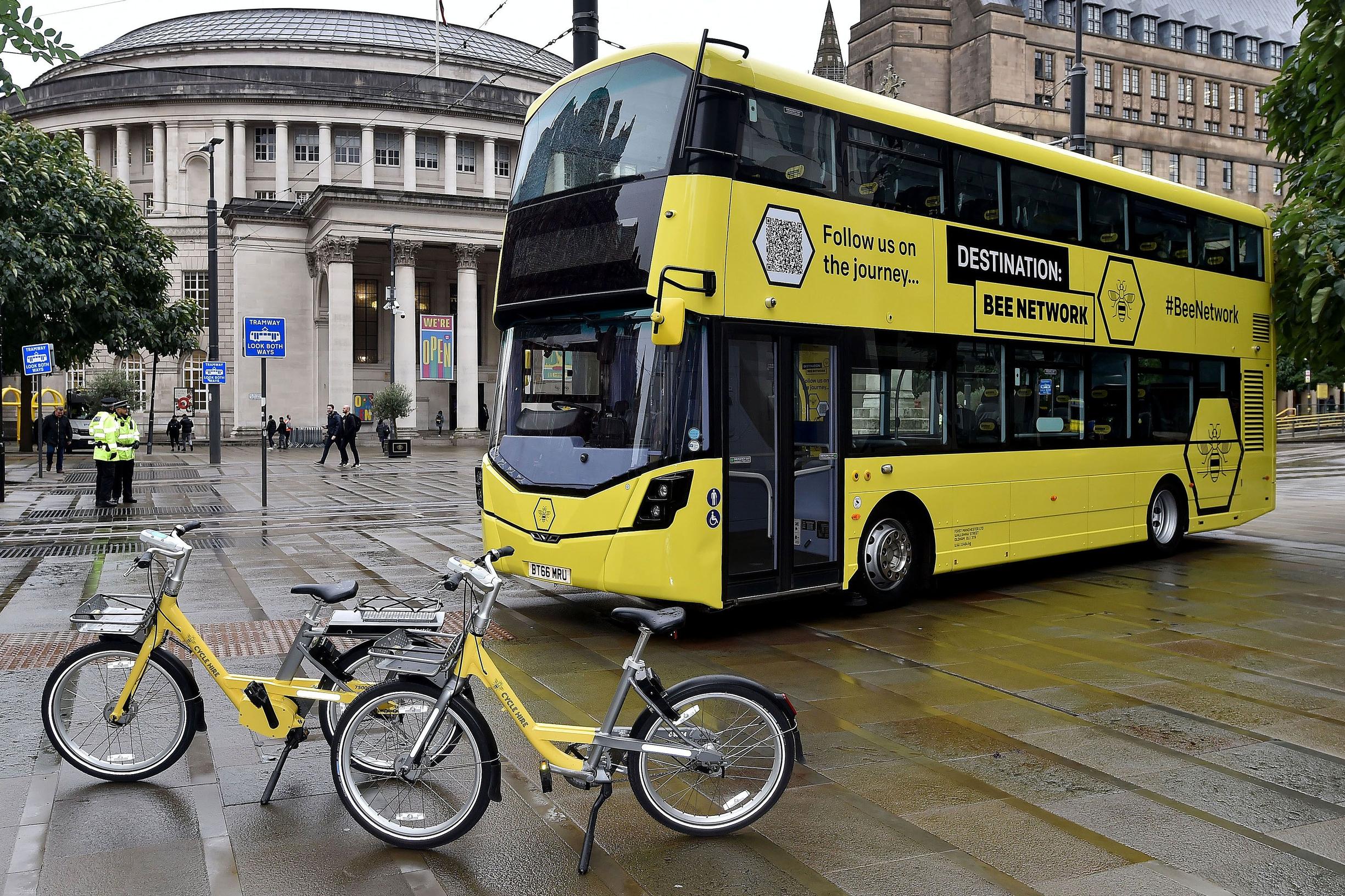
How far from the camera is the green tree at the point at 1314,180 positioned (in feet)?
39.5

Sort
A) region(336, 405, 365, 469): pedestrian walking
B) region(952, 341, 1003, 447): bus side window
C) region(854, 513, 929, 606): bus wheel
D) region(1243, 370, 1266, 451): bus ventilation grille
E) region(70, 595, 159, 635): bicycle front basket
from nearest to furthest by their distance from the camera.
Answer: region(70, 595, 159, 635): bicycle front basket, region(854, 513, 929, 606): bus wheel, region(952, 341, 1003, 447): bus side window, region(1243, 370, 1266, 451): bus ventilation grille, region(336, 405, 365, 469): pedestrian walking

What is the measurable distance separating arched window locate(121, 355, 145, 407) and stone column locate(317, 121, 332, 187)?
15307 millimetres

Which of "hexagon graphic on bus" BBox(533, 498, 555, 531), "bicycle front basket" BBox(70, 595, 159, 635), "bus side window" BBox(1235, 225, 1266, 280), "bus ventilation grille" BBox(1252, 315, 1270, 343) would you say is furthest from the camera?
"bus ventilation grille" BBox(1252, 315, 1270, 343)

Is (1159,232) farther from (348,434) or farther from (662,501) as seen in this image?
(348,434)

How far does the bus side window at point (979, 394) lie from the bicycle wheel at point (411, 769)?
24.2ft

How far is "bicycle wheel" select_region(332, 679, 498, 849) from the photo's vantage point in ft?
14.6

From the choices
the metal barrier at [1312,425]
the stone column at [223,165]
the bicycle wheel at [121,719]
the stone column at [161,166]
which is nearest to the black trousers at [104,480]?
the bicycle wheel at [121,719]

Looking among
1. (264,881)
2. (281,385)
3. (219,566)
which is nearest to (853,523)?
(264,881)

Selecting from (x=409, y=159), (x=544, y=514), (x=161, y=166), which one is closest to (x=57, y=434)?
(x=544, y=514)

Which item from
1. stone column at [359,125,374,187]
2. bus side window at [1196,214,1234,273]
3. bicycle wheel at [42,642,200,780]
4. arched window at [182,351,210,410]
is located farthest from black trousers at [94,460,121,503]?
stone column at [359,125,374,187]

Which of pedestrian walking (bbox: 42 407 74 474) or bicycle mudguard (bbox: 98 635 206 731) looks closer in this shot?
bicycle mudguard (bbox: 98 635 206 731)

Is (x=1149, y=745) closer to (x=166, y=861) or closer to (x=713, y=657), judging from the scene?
(x=713, y=657)

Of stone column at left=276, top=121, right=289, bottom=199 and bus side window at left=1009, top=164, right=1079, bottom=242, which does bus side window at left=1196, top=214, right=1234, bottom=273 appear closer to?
bus side window at left=1009, top=164, right=1079, bottom=242

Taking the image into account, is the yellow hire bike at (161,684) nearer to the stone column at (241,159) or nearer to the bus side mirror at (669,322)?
the bus side mirror at (669,322)
